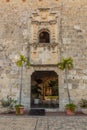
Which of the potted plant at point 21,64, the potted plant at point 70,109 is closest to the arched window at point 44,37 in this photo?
the potted plant at point 21,64

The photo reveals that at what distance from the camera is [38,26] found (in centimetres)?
1563

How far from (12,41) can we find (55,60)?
2786 millimetres

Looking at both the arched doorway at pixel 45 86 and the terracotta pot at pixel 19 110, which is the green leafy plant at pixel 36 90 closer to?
the arched doorway at pixel 45 86

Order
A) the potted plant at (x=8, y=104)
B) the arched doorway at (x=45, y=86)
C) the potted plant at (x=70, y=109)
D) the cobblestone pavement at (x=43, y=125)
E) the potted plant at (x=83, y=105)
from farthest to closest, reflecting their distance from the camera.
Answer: the arched doorway at (x=45, y=86)
the potted plant at (x=8, y=104)
the potted plant at (x=83, y=105)
the potted plant at (x=70, y=109)
the cobblestone pavement at (x=43, y=125)

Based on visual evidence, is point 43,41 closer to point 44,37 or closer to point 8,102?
point 44,37

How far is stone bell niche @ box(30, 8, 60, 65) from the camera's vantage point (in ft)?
49.7

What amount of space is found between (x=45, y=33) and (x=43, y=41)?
1.64 feet

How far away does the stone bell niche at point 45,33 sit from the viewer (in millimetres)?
15141

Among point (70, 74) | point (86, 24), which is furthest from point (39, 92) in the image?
point (86, 24)

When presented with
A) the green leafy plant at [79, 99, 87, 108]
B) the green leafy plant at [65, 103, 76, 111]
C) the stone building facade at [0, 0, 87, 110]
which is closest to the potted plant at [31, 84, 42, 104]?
the stone building facade at [0, 0, 87, 110]

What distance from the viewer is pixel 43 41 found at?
52.7 ft

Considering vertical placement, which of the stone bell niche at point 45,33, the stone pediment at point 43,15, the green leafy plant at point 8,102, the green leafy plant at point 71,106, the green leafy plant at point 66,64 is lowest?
the green leafy plant at point 71,106

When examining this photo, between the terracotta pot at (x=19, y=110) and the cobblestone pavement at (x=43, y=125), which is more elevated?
the terracotta pot at (x=19, y=110)

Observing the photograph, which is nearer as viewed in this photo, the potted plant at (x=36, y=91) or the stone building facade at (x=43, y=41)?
the stone building facade at (x=43, y=41)
